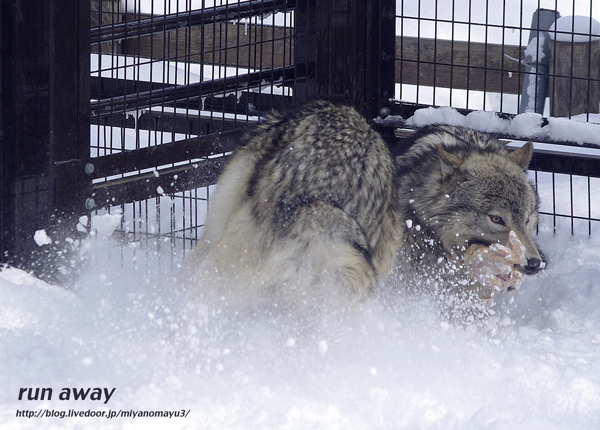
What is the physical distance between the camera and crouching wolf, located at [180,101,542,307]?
11.7ft

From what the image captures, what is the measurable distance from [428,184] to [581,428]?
2233 mm

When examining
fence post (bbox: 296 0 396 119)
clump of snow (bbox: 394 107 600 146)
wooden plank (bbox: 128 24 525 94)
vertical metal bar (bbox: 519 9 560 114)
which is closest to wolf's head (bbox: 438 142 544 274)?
clump of snow (bbox: 394 107 600 146)

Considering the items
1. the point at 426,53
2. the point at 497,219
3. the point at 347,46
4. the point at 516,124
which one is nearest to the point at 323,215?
the point at 497,219

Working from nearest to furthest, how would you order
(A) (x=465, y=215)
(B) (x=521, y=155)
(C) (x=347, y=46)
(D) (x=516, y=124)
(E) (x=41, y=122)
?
(E) (x=41, y=122) → (A) (x=465, y=215) → (B) (x=521, y=155) → (C) (x=347, y=46) → (D) (x=516, y=124)

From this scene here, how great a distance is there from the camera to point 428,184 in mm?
4957

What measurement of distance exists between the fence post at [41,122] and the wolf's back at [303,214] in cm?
123

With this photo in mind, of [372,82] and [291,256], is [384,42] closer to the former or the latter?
[372,82]

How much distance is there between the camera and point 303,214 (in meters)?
3.56

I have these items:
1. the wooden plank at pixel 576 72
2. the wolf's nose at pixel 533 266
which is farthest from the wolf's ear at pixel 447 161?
the wooden plank at pixel 576 72

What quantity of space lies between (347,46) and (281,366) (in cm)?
310

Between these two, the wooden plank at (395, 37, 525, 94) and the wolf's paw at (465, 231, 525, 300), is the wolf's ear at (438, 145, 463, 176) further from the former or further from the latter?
the wooden plank at (395, 37, 525, 94)

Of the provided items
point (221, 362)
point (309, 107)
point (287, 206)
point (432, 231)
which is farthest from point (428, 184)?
point (221, 362)

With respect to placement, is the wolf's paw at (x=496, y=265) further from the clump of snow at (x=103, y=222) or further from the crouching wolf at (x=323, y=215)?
the clump of snow at (x=103, y=222)

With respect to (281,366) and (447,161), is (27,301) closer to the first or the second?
(281,366)
